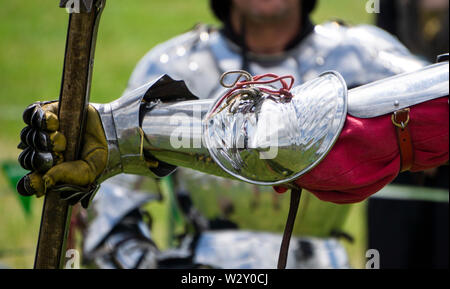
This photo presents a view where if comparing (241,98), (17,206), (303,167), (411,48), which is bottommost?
(303,167)

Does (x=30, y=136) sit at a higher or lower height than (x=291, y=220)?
higher

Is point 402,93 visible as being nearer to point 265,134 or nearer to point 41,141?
point 265,134

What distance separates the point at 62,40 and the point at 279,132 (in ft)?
17.4

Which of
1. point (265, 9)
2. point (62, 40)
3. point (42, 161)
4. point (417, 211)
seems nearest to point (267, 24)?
point (265, 9)

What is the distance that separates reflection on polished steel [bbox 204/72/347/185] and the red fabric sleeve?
22 millimetres

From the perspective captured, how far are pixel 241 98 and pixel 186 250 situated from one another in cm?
76

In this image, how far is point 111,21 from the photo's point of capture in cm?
652

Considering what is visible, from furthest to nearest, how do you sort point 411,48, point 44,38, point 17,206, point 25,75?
point 44,38 < point 25,75 < point 17,206 < point 411,48

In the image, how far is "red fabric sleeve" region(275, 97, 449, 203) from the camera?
1159 millimetres

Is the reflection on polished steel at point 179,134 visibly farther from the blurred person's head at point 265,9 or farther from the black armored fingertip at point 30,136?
the blurred person's head at point 265,9

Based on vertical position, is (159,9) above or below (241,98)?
above

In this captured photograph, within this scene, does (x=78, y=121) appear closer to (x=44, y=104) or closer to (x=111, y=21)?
(x=44, y=104)

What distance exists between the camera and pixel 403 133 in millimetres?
1170

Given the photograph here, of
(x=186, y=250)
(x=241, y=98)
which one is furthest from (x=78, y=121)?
(x=186, y=250)
